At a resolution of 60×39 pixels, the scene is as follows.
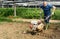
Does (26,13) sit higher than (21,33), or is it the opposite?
(21,33)

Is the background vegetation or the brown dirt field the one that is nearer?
the brown dirt field

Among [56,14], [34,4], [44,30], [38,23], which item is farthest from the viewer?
[34,4]

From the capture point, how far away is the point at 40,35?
10828mm

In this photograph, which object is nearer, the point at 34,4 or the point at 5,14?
the point at 5,14

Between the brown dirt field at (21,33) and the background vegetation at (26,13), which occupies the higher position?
the brown dirt field at (21,33)

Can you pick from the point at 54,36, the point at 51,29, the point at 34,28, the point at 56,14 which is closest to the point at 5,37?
the point at 34,28

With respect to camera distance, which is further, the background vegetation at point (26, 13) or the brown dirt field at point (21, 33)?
the background vegetation at point (26, 13)

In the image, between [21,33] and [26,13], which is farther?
[26,13]

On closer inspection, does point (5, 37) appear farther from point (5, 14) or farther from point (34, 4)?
point (34, 4)

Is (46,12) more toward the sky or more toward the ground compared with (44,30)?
more toward the sky

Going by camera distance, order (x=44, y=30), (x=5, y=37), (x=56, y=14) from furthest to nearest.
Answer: (x=56, y=14)
(x=44, y=30)
(x=5, y=37)

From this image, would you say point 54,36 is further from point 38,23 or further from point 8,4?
point 8,4

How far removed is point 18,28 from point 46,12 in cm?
164

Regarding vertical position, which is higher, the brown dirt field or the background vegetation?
the brown dirt field
